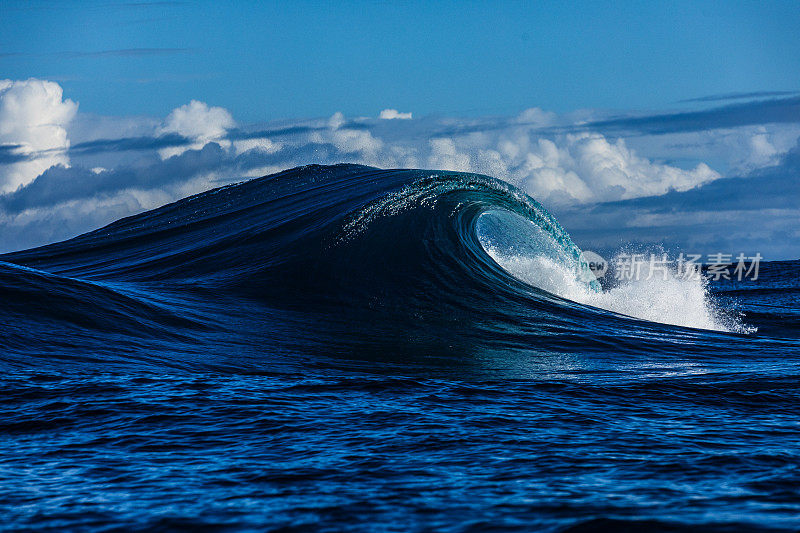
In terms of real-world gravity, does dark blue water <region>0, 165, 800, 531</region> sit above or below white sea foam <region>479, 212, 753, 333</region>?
below

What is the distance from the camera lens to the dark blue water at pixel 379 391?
4207mm

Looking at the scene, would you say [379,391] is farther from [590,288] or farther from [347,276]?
[590,288]

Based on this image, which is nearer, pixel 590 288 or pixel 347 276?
pixel 347 276

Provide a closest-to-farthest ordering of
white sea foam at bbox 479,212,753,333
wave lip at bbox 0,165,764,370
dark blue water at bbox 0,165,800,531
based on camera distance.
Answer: dark blue water at bbox 0,165,800,531, wave lip at bbox 0,165,764,370, white sea foam at bbox 479,212,753,333

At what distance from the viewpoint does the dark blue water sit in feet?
13.8

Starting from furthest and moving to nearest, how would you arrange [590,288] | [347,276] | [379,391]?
[590,288]
[347,276]
[379,391]

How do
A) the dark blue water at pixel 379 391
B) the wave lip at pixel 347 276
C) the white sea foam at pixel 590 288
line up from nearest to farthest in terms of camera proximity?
the dark blue water at pixel 379 391 → the wave lip at pixel 347 276 → the white sea foam at pixel 590 288

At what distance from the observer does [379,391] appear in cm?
717

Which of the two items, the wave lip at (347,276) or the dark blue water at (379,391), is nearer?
the dark blue water at (379,391)

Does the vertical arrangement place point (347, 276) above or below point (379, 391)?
above

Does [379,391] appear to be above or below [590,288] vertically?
below

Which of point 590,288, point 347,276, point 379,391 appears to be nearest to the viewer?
point 379,391

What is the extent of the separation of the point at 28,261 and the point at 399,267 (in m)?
9.70

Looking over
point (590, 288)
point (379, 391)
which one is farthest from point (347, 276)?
point (379, 391)
